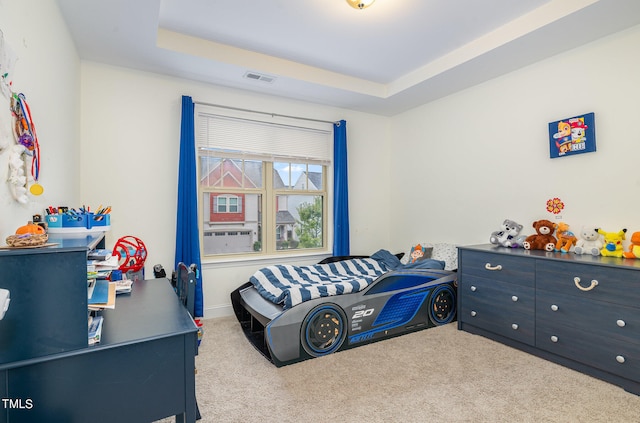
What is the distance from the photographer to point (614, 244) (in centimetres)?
238

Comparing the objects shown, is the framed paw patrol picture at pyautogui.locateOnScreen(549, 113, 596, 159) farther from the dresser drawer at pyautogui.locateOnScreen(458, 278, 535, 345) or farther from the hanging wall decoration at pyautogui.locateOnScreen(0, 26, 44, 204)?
the hanging wall decoration at pyautogui.locateOnScreen(0, 26, 44, 204)

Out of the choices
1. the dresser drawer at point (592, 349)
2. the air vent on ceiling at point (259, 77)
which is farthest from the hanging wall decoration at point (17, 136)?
the dresser drawer at point (592, 349)

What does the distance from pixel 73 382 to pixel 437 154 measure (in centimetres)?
384

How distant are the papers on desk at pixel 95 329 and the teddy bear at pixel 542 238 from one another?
122 inches

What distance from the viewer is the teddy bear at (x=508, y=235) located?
3.00m

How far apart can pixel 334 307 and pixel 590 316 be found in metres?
1.73

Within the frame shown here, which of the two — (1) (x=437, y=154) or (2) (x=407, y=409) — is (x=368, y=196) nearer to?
(1) (x=437, y=154)

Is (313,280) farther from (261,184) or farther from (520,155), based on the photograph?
(520,155)

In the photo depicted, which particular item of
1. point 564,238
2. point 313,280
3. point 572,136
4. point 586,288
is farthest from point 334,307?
point 572,136

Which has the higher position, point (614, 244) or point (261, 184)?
point (261, 184)

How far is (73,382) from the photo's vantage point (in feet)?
3.58

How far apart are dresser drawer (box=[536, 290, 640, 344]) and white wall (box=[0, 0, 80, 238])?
3139 mm

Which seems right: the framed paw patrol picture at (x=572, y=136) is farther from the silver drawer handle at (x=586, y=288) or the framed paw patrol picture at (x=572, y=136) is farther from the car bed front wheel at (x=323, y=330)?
the car bed front wheel at (x=323, y=330)

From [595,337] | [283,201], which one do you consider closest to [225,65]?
[283,201]
